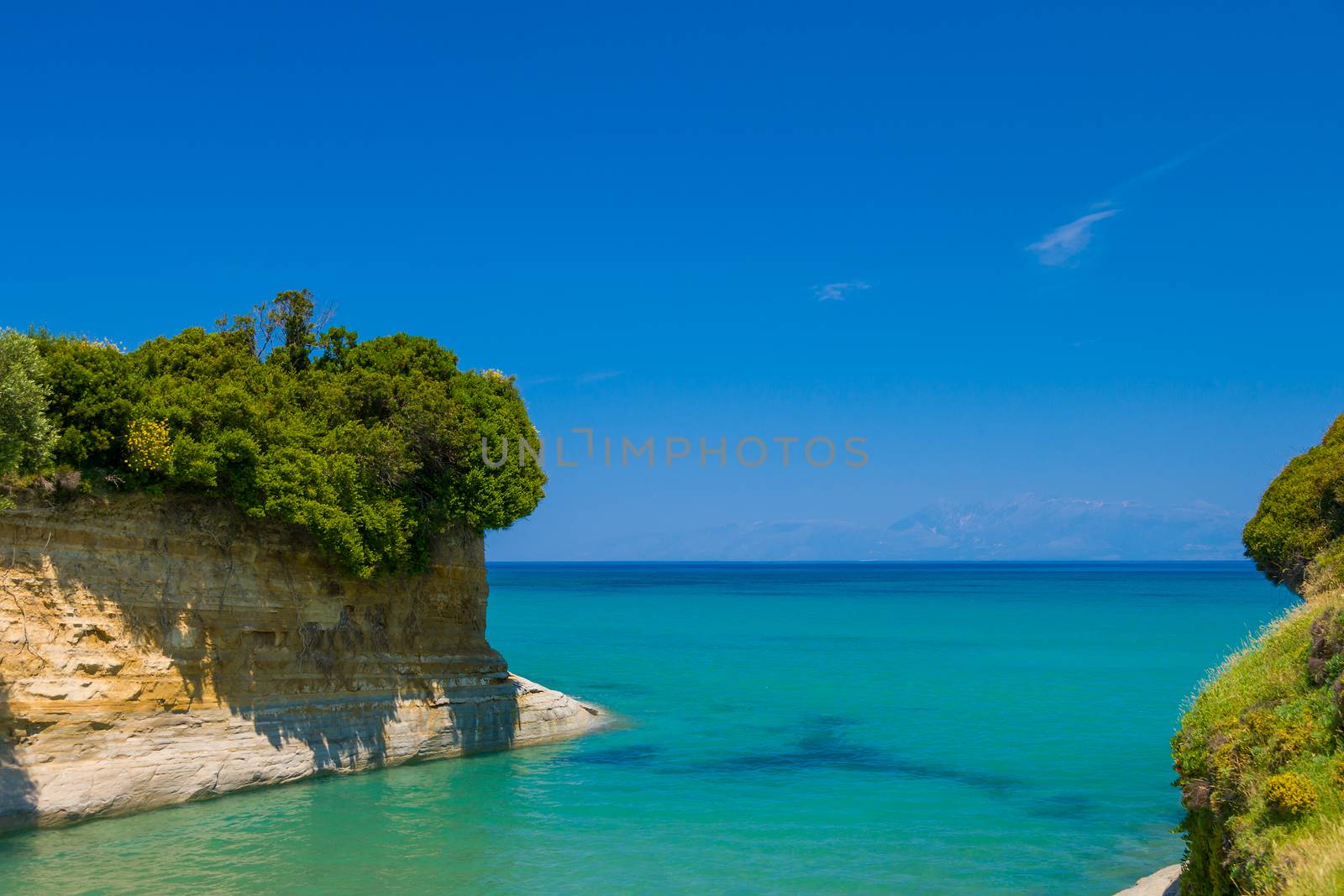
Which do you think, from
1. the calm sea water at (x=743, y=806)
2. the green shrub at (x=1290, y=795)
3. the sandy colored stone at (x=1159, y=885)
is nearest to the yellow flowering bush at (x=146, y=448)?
the calm sea water at (x=743, y=806)

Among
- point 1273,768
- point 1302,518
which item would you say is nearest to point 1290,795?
point 1273,768

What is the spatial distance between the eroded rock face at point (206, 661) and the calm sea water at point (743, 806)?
86 cm

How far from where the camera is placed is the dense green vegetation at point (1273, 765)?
9.34m

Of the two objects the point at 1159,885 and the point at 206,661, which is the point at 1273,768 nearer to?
the point at 1159,885

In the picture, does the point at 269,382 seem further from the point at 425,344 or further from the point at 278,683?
the point at 278,683

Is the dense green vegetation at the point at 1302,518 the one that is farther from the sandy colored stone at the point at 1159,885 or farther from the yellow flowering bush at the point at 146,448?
the yellow flowering bush at the point at 146,448

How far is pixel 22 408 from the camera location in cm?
1784

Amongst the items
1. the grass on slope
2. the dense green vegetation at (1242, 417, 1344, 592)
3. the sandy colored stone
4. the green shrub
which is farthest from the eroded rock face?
the dense green vegetation at (1242, 417, 1344, 592)

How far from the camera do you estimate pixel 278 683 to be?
884 inches

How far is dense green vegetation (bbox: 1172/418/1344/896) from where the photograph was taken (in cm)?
934

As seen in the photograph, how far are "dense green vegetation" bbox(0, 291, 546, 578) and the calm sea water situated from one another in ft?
21.2

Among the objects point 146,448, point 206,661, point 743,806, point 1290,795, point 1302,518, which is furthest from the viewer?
point 1302,518

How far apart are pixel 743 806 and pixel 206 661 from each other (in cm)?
1217

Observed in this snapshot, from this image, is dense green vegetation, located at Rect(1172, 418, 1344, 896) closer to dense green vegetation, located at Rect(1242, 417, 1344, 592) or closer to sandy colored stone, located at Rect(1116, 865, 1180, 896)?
sandy colored stone, located at Rect(1116, 865, 1180, 896)
